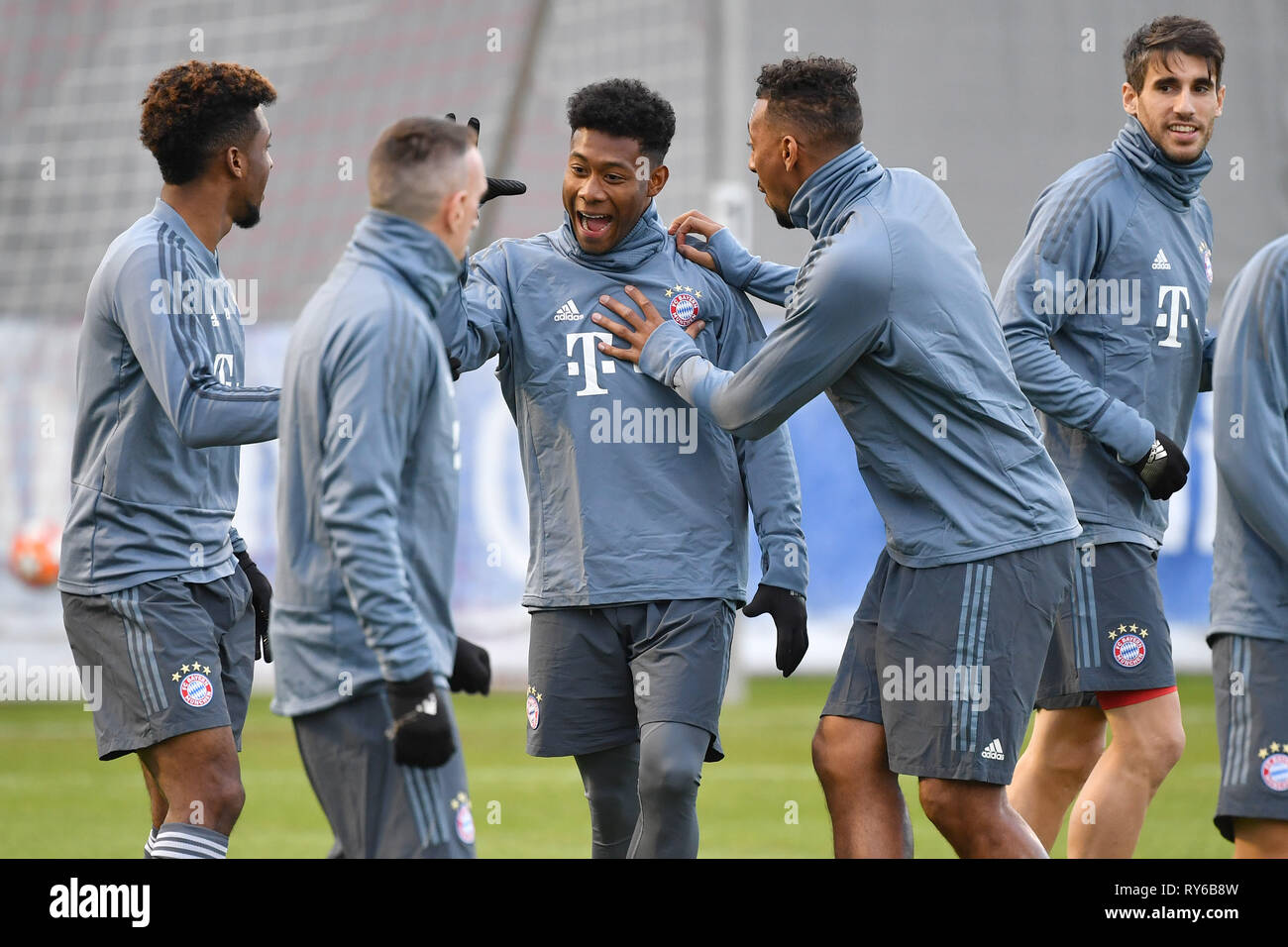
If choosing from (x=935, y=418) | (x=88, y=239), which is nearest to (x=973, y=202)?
(x=88, y=239)

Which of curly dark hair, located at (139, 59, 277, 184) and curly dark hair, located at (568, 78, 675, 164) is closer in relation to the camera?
curly dark hair, located at (139, 59, 277, 184)

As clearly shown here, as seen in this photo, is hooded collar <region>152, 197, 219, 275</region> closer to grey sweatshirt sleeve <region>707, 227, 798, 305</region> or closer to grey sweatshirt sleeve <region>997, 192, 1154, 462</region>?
grey sweatshirt sleeve <region>707, 227, 798, 305</region>

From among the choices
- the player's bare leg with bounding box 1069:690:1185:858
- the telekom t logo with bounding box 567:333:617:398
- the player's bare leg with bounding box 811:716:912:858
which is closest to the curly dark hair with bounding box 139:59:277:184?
the telekom t logo with bounding box 567:333:617:398

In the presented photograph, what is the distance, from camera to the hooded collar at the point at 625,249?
4.65 m

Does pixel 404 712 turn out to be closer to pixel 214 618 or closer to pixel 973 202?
pixel 214 618

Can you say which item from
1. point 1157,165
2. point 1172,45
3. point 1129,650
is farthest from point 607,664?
point 1172,45

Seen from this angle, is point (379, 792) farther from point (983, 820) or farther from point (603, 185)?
point (603, 185)

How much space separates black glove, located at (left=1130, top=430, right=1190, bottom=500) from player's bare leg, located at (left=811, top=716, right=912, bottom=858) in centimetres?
115

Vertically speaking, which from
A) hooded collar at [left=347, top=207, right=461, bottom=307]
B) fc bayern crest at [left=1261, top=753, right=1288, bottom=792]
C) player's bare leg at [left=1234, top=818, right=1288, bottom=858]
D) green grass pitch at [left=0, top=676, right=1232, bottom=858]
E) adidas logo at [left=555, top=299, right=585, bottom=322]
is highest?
hooded collar at [left=347, top=207, right=461, bottom=307]

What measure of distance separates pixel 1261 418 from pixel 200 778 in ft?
9.53

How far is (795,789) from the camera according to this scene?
28.5 feet

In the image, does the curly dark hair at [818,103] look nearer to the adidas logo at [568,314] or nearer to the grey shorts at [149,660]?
the adidas logo at [568,314]

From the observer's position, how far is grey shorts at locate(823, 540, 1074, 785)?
12.7 feet

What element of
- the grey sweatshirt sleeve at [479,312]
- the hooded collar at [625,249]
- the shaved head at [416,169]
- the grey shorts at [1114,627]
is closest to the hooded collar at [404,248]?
the shaved head at [416,169]
